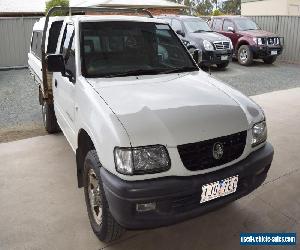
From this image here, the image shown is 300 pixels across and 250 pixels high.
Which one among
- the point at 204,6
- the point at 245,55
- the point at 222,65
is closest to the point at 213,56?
the point at 222,65

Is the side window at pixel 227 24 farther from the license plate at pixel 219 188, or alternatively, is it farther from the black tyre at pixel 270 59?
the license plate at pixel 219 188

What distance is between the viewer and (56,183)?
4.00m

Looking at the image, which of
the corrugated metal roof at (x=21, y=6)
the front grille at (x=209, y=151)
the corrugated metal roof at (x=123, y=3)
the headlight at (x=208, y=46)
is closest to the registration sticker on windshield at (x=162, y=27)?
the front grille at (x=209, y=151)

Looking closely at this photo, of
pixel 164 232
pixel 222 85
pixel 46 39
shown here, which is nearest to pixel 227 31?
pixel 46 39

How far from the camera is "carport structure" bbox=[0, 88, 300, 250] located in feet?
9.80

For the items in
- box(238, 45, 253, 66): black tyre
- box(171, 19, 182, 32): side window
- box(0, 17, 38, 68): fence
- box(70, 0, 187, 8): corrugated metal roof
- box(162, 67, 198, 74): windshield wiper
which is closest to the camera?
box(162, 67, 198, 74): windshield wiper

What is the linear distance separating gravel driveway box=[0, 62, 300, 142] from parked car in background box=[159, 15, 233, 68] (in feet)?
1.74

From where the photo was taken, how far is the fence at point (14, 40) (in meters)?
12.7

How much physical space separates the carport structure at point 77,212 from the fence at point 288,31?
9.86 m

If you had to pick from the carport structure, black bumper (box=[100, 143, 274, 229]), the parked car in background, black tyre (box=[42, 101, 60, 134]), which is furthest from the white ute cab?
the parked car in background

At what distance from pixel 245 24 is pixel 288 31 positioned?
5.82ft

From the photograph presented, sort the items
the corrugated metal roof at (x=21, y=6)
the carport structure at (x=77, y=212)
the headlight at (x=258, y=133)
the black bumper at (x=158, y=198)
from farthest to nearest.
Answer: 1. the corrugated metal roof at (x=21, y=6)
2. the carport structure at (x=77, y=212)
3. the headlight at (x=258, y=133)
4. the black bumper at (x=158, y=198)

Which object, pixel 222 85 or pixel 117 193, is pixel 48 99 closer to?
pixel 222 85

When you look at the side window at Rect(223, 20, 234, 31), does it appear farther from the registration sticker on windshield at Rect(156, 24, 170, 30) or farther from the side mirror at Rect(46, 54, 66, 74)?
the side mirror at Rect(46, 54, 66, 74)
